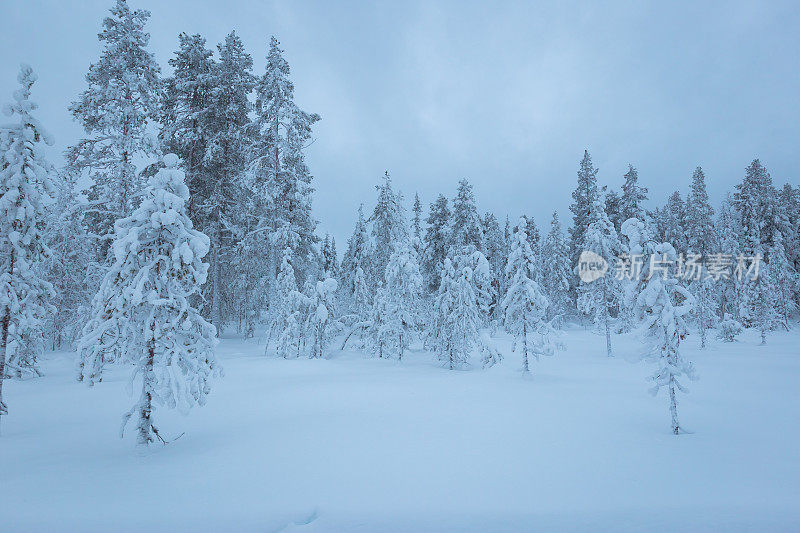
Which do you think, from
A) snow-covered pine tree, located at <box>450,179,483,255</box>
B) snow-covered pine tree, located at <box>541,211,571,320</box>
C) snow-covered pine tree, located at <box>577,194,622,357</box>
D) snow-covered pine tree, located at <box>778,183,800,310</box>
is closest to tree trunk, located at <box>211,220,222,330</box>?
snow-covered pine tree, located at <box>450,179,483,255</box>

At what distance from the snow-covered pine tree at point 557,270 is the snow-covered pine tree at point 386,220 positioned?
86.1ft

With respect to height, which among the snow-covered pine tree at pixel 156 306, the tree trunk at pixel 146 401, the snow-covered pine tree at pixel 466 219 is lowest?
the tree trunk at pixel 146 401

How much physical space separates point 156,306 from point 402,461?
591 cm

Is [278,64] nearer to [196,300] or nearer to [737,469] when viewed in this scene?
[196,300]

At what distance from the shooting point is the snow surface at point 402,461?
547 centimetres

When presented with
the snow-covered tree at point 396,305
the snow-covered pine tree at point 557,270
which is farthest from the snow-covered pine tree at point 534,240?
the snow-covered tree at point 396,305

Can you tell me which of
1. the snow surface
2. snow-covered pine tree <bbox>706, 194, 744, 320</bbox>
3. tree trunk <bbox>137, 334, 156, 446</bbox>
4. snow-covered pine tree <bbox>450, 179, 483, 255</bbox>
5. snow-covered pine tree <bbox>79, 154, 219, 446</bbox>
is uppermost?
snow-covered pine tree <bbox>450, 179, 483, 255</bbox>

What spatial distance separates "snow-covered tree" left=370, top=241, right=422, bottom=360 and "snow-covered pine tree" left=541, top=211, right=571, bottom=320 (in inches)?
1161

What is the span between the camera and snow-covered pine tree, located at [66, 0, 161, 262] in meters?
16.2

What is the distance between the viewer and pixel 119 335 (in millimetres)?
8008

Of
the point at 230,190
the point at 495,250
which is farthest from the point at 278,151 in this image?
the point at 495,250

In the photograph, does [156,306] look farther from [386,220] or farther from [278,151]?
[386,220]

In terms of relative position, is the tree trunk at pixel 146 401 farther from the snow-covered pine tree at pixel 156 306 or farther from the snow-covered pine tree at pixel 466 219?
the snow-covered pine tree at pixel 466 219

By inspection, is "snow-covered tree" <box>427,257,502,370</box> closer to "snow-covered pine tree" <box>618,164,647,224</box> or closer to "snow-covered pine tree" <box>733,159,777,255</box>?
"snow-covered pine tree" <box>618,164,647,224</box>
